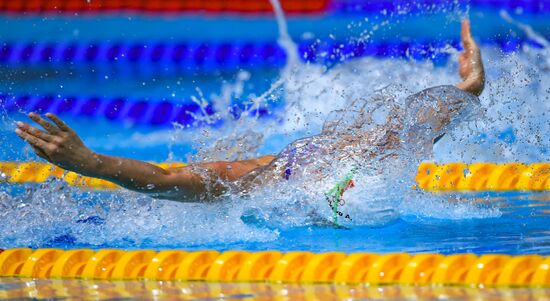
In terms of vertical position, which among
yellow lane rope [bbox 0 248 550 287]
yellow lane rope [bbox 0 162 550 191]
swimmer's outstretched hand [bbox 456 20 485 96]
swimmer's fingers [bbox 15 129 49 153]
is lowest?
yellow lane rope [bbox 0 248 550 287]

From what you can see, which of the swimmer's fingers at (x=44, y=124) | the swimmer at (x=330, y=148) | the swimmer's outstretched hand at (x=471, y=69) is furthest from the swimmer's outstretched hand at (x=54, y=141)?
the swimmer's outstretched hand at (x=471, y=69)

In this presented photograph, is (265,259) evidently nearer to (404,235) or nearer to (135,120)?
(404,235)

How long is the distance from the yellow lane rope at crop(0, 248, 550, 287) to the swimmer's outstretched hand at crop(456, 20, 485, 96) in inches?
52.7

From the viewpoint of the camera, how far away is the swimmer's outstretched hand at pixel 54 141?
9.39ft

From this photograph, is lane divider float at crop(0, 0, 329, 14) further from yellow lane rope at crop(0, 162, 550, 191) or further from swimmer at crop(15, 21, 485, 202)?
swimmer at crop(15, 21, 485, 202)

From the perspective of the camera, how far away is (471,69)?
416 cm

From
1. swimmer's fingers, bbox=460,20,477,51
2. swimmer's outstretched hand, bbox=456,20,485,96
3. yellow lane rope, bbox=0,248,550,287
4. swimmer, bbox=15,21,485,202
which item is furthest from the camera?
swimmer's fingers, bbox=460,20,477,51

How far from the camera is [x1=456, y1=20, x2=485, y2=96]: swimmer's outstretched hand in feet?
13.2

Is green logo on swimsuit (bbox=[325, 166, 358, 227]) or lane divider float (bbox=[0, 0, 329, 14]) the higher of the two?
lane divider float (bbox=[0, 0, 329, 14])

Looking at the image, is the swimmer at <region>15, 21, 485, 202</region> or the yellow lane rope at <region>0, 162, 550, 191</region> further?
the yellow lane rope at <region>0, 162, 550, 191</region>

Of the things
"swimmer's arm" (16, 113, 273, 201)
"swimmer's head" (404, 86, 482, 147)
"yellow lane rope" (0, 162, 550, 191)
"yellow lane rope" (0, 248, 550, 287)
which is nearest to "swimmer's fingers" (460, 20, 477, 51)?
"swimmer's head" (404, 86, 482, 147)

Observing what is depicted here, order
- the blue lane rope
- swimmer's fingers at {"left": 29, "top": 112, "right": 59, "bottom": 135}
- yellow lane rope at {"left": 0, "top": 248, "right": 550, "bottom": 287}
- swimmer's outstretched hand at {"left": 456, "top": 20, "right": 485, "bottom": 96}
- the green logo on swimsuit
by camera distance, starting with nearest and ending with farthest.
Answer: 1. yellow lane rope at {"left": 0, "top": 248, "right": 550, "bottom": 287}
2. swimmer's fingers at {"left": 29, "top": 112, "right": 59, "bottom": 135}
3. the green logo on swimsuit
4. swimmer's outstretched hand at {"left": 456, "top": 20, "right": 485, "bottom": 96}
5. the blue lane rope

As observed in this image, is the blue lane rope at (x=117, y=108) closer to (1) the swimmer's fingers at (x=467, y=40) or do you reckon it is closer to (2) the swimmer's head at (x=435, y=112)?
(1) the swimmer's fingers at (x=467, y=40)

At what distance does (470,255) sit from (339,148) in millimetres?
948
